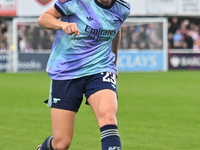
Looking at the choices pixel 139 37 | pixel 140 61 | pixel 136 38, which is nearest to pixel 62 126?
pixel 140 61

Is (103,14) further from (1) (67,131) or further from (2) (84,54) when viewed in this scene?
(1) (67,131)

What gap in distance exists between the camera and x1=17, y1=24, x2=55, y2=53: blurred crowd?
25750 millimetres

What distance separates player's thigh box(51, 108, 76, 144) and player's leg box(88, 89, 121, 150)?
9.8 inches

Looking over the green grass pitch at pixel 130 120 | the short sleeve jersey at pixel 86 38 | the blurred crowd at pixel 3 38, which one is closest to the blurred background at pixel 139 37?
the blurred crowd at pixel 3 38

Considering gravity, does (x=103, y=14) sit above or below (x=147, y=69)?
above

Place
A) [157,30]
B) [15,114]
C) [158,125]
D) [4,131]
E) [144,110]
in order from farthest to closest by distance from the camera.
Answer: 1. [157,30]
2. [144,110]
3. [15,114]
4. [158,125]
5. [4,131]

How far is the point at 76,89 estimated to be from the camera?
15.1 ft

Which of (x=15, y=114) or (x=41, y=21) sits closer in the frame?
(x=41, y=21)

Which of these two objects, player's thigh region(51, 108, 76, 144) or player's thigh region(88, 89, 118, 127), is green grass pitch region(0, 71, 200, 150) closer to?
player's thigh region(51, 108, 76, 144)

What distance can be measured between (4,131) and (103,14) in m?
3.68

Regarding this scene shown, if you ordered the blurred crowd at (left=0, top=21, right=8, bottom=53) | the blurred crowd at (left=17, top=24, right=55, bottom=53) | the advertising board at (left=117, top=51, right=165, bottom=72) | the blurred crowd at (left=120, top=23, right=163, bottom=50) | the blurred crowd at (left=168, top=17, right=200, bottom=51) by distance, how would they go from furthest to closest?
the blurred crowd at (left=168, top=17, right=200, bottom=51) < the blurred crowd at (left=0, top=21, right=8, bottom=53) < the blurred crowd at (left=17, top=24, right=55, bottom=53) < the blurred crowd at (left=120, top=23, right=163, bottom=50) < the advertising board at (left=117, top=51, right=165, bottom=72)

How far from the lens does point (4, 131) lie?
7.58m

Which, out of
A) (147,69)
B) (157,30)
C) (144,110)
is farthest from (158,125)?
(157,30)

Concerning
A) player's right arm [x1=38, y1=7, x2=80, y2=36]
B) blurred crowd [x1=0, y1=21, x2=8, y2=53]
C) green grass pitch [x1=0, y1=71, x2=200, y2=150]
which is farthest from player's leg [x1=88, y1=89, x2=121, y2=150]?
blurred crowd [x1=0, y1=21, x2=8, y2=53]
